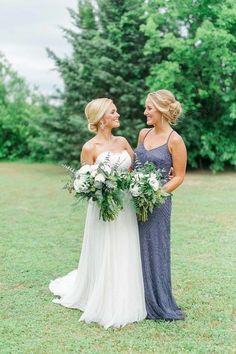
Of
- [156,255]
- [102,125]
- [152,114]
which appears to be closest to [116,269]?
[156,255]

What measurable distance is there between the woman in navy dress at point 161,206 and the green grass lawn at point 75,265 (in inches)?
9.3

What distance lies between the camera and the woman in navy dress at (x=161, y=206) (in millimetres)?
5031

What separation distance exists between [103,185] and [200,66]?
44.2 ft

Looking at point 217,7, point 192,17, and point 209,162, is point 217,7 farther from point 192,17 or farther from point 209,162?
point 209,162

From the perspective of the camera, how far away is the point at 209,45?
1681 centimetres

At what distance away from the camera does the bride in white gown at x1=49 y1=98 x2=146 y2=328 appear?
16.7ft

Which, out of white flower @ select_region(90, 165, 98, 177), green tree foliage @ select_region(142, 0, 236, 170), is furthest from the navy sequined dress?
green tree foliage @ select_region(142, 0, 236, 170)

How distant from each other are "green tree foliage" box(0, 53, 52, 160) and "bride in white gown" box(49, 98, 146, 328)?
18976 mm

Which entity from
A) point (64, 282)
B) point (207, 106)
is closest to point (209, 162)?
point (207, 106)

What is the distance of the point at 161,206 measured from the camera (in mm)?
5113

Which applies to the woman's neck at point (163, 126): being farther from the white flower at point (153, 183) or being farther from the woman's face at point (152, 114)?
the white flower at point (153, 183)

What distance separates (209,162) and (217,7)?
500 cm

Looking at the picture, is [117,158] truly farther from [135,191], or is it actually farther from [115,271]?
[115,271]

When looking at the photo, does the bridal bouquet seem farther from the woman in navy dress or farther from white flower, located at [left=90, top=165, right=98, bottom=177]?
the woman in navy dress
